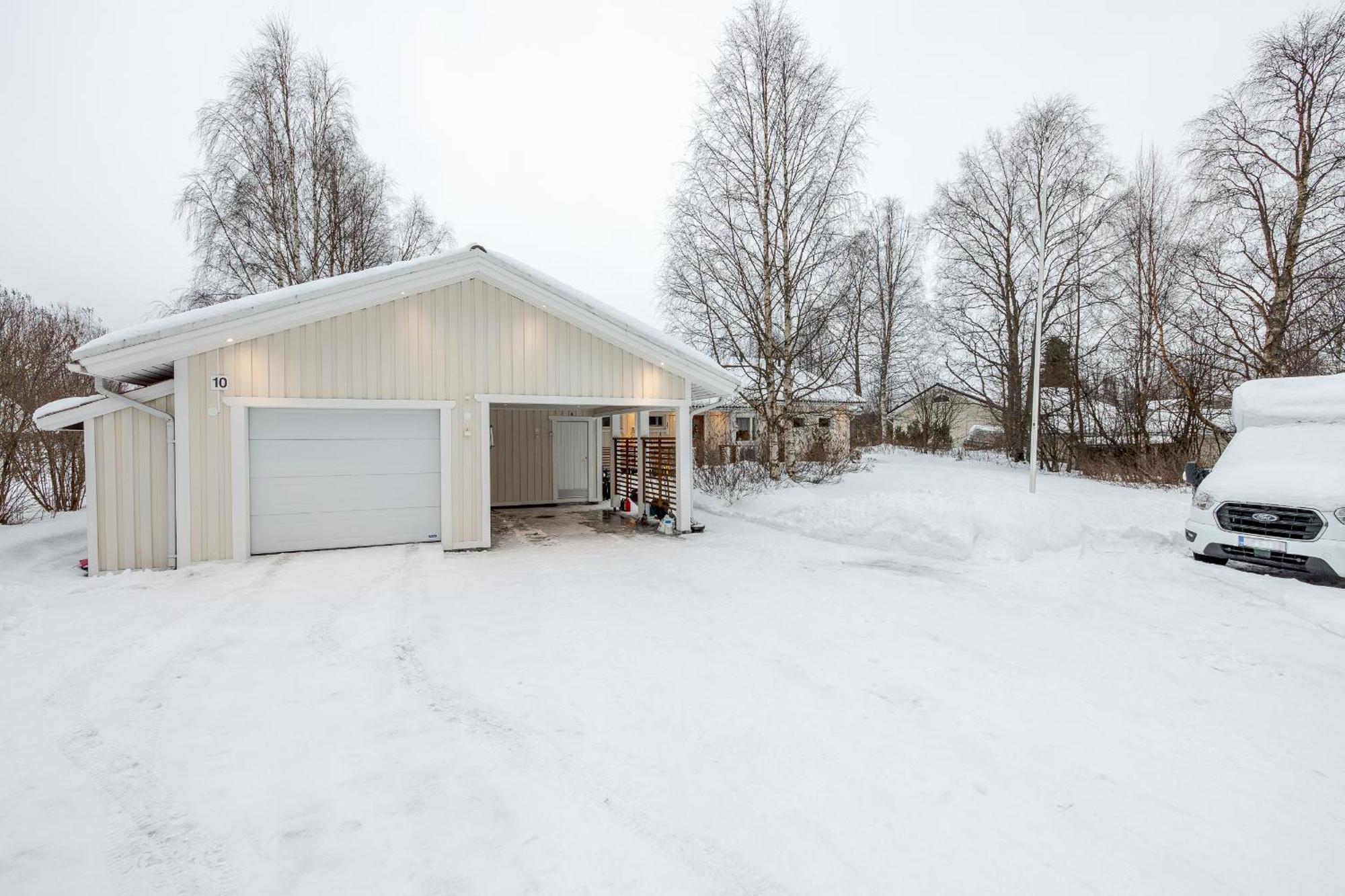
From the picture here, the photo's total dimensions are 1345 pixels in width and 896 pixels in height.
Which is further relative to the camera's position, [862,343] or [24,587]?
[862,343]

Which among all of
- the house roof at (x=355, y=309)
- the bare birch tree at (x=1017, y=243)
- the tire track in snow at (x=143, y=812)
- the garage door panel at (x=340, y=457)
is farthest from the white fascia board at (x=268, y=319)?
the bare birch tree at (x=1017, y=243)

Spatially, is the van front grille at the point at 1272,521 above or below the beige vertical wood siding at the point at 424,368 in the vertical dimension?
below

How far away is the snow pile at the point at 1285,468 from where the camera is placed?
6219 mm

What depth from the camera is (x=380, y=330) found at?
8.45 meters

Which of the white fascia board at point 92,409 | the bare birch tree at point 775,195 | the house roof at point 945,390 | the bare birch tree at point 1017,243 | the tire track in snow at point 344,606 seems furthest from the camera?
the house roof at point 945,390

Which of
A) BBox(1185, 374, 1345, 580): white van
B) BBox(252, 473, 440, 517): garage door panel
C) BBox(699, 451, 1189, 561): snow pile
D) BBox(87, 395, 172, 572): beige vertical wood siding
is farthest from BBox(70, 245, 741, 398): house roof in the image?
BBox(1185, 374, 1345, 580): white van

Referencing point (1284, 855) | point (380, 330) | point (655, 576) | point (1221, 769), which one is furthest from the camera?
point (380, 330)

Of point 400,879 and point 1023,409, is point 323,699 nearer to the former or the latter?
point 400,879

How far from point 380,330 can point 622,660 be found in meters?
6.54

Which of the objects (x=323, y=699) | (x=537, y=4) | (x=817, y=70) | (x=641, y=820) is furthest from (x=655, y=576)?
(x=537, y=4)

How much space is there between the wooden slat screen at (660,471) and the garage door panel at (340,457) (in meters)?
4.11

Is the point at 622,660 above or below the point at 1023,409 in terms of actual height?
below

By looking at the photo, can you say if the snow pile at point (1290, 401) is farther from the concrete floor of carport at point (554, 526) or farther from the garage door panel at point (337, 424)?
the garage door panel at point (337, 424)

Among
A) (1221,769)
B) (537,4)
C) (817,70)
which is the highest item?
(537,4)
